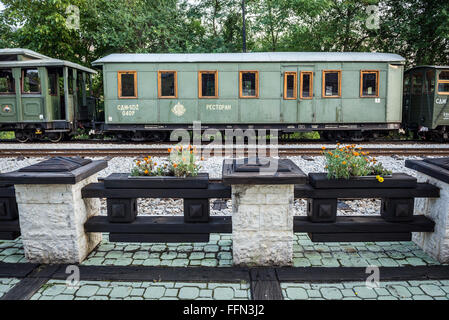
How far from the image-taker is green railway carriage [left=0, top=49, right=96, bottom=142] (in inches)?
525

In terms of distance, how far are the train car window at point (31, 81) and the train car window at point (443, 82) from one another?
52.2ft

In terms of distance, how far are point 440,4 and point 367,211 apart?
54.2 feet

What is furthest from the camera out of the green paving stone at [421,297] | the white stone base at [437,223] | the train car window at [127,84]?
the train car window at [127,84]

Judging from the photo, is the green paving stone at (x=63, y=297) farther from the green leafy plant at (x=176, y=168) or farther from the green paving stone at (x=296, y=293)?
the green paving stone at (x=296, y=293)

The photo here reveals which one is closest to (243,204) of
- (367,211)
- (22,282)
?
(22,282)

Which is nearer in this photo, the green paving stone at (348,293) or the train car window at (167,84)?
the green paving stone at (348,293)

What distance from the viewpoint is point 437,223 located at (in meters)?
3.70

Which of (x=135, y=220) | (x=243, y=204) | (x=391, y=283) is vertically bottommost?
(x=391, y=283)

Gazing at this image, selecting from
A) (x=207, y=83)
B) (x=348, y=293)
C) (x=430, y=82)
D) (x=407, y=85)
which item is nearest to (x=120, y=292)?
(x=348, y=293)

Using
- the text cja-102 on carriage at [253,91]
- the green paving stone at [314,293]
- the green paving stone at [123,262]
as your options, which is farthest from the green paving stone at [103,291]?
the text cja-102 on carriage at [253,91]

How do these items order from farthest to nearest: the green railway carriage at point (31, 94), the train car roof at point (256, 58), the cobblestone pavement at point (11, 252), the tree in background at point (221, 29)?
the tree in background at point (221, 29) < the green railway carriage at point (31, 94) < the train car roof at point (256, 58) < the cobblestone pavement at point (11, 252)

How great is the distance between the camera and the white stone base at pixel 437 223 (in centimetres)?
356
